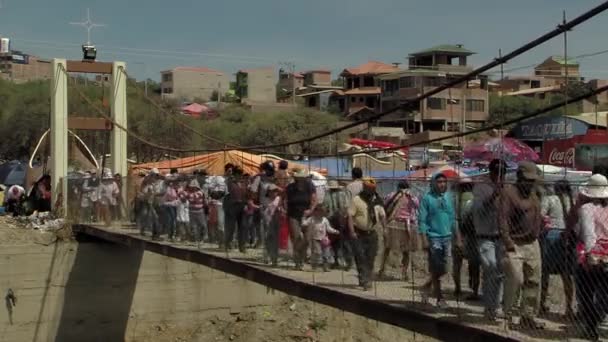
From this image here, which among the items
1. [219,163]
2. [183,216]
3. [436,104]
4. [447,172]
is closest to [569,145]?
[219,163]

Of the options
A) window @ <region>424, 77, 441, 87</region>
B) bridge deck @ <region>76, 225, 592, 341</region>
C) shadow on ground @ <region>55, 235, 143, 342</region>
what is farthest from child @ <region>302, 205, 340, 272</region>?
window @ <region>424, 77, 441, 87</region>

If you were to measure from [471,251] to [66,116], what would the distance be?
1544 cm

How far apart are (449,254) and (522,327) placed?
3.78 feet

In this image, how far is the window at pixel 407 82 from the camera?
50.2 meters

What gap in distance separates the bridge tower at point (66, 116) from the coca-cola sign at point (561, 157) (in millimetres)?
9885

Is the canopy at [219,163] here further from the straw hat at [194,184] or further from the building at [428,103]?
the building at [428,103]

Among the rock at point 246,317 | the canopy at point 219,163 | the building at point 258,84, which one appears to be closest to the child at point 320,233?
the canopy at point 219,163

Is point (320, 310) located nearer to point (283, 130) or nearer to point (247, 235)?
point (247, 235)

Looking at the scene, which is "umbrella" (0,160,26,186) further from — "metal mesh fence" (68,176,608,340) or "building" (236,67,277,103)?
"building" (236,67,277,103)

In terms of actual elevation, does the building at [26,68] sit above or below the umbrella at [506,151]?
above

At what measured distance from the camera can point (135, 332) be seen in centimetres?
1834

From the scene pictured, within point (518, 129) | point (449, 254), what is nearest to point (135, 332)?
point (518, 129)

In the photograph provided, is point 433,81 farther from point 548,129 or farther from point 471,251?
point 471,251

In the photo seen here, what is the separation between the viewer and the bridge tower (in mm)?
19703
